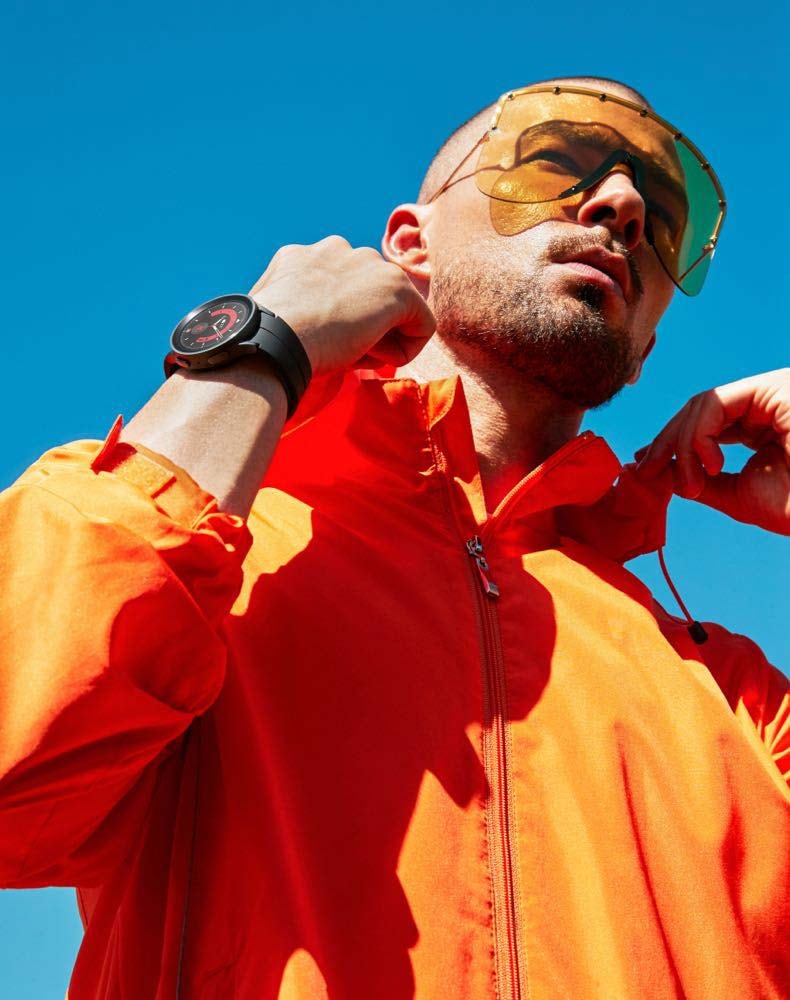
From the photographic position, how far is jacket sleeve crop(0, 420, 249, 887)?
73.2 inches

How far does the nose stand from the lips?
0.10 meters

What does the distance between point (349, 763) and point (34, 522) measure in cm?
82

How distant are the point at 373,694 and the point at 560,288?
170cm

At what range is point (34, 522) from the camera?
77.9 inches

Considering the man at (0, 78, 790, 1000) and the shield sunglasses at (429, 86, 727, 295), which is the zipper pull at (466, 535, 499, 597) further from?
the shield sunglasses at (429, 86, 727, 295)

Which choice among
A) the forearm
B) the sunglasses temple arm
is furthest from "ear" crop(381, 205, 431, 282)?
the forearm

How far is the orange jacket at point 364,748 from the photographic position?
6.42 feet

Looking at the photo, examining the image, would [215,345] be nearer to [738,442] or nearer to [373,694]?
[373,694]

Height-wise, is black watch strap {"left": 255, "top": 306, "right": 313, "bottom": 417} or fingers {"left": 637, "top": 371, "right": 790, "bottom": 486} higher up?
fingers {"left": 637, "top": 371, "right": 790, "bottom": 486}

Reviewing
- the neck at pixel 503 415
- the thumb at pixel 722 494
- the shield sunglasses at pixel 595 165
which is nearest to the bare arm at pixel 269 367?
the neck at pixel 503 415

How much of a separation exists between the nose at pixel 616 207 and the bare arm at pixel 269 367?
1182 mm

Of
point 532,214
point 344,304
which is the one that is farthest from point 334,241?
point 532,214

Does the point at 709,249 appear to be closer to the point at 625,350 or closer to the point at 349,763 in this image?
the point at 625,350

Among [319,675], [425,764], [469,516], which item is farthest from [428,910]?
[469,516]
